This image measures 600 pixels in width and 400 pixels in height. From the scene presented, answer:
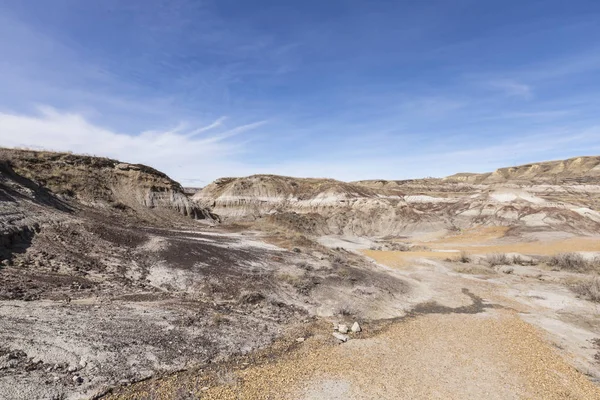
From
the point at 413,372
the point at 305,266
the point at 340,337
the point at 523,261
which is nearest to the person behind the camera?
the point at 413,372

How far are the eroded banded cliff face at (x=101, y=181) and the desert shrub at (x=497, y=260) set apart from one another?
3655 cm

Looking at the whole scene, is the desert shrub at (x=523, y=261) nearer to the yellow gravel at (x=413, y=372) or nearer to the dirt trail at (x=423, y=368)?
the dirt trail at (x=423, y=368)

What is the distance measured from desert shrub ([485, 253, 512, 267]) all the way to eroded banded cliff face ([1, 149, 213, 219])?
120 feet

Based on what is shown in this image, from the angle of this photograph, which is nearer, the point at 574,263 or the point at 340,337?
the point at 340,337

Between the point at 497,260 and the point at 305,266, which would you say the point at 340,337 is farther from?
the point at 497,260

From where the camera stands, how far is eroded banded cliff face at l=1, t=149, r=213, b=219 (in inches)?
1330

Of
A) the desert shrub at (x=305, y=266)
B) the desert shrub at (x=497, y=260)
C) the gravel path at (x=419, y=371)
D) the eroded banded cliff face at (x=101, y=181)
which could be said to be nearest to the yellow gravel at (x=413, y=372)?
the gravel path at (x=419, y=371)

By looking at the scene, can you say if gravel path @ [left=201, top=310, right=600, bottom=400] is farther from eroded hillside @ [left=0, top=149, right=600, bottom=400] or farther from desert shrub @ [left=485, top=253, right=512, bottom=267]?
desert shrub @ [left=485, top=253, right=512, bottom=267]

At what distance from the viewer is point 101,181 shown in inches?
1566

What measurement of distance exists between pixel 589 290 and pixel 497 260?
439 inches

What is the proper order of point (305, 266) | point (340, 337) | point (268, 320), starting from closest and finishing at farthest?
point (340, 337), point (268, 320), point (305, 266)

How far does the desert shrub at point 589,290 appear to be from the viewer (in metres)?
18.7

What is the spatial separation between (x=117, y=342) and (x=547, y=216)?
58.7m

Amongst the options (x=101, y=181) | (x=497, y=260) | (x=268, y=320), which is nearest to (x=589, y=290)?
(x=497, y=260)
